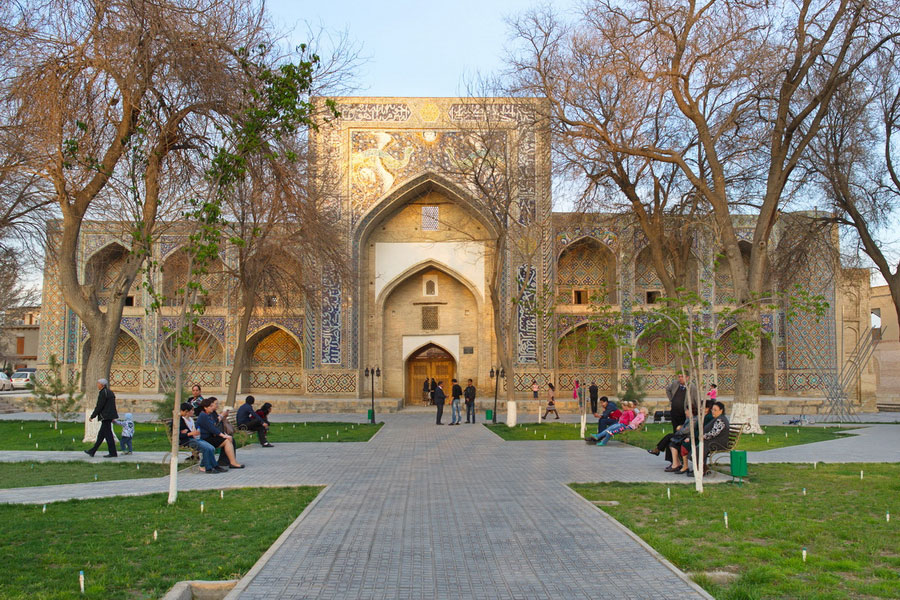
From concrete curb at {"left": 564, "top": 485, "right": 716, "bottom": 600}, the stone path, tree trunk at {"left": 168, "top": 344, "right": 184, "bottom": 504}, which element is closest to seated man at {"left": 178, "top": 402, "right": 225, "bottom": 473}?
the stone path

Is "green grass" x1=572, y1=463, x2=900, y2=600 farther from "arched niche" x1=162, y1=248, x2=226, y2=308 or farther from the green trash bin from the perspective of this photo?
"arched niche" x1=162, y1=248, x2=226, y2=308

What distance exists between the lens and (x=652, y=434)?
16.6m

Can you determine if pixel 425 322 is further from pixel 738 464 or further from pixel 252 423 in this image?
pixel 738 464

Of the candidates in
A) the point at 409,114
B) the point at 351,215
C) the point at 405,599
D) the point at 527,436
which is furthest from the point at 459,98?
the point at 405,599

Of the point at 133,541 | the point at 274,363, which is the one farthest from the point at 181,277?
the point at 133,541

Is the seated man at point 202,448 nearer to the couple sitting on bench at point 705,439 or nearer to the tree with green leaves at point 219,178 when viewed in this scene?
the tree with green leaves at point 219,178

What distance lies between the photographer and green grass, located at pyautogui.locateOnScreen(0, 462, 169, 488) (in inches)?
366

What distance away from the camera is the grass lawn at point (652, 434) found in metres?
14.4

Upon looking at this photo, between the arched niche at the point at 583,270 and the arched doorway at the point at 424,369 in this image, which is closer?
the arched niche at the point at 583,270

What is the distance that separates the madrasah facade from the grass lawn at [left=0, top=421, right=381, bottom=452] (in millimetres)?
6949

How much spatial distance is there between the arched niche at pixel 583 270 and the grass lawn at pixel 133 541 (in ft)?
71.5

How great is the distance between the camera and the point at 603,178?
19.1m

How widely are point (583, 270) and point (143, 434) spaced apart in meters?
18.1

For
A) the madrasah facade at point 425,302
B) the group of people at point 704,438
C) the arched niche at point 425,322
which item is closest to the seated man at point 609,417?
the group of people at point 704,438
